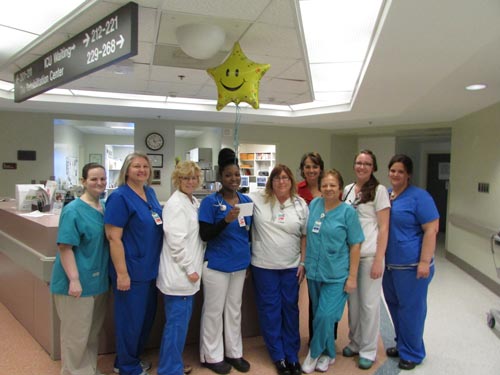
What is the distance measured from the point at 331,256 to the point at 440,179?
693 centimetres

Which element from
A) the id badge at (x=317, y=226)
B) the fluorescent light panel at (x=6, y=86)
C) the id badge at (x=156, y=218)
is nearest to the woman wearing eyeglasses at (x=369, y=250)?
the id badge at (x=317, y=226)

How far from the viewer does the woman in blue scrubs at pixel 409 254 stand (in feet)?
7.85

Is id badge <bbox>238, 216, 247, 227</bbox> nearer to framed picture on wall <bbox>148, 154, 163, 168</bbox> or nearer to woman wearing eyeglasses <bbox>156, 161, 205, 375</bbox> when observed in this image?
woman wearing eyeglasses <bbox>156, 161, 205, 375</bbox>

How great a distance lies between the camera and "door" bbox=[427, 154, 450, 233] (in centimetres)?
802

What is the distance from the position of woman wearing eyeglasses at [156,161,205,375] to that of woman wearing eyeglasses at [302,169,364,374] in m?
0.75

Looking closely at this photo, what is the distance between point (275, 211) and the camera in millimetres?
2359

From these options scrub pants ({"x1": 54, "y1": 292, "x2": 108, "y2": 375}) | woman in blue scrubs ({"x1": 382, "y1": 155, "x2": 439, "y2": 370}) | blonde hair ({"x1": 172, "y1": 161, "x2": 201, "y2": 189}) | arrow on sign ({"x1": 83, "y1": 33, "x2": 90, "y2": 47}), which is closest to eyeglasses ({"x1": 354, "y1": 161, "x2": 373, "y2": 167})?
woman in blue scrubs ({"x1": 382, "y1": 155, "x2": 439, "y2": 370})

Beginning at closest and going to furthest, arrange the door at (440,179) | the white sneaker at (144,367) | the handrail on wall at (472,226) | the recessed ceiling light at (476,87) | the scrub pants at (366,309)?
the white sneaker at (144,367) < the scrub pants at (366,309) < the recessed ceiling light at (476,87) < the handrail on wall at (472,226) < the door at (440,179)

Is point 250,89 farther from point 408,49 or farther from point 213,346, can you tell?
point 213,346

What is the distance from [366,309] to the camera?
A: 245cm

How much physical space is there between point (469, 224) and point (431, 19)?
374 centimetres

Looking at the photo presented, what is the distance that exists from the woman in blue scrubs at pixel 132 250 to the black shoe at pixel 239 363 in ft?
1.82

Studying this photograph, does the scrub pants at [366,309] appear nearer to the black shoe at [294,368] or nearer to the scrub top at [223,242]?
the black shoe at [294,368]

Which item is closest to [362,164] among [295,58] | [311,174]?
[311,174]
